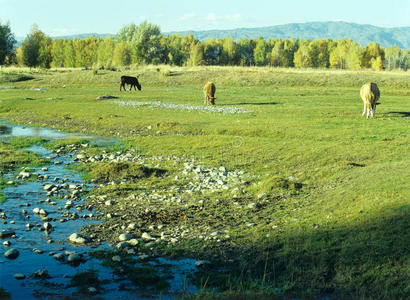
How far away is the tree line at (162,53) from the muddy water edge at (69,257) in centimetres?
7846

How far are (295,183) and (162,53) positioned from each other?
10820cm

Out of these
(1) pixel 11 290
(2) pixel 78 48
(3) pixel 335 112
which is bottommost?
(1) pixel 11 290

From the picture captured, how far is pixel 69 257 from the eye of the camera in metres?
9.32

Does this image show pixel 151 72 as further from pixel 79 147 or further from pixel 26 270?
pixel 26 270

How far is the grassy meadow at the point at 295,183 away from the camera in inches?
335

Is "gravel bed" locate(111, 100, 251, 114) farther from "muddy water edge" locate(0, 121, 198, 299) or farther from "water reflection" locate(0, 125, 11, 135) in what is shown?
"muddy water edge" locate(0, 121, 198, 299)

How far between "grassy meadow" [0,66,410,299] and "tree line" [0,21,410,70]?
203 ft

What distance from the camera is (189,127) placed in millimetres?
27359

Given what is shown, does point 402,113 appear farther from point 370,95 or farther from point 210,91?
point 210,91

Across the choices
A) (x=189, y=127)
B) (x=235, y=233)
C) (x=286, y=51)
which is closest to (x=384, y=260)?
(x=235, y=233)

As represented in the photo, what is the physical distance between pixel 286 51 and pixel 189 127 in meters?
166

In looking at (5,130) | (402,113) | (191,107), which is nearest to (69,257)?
(5,130)

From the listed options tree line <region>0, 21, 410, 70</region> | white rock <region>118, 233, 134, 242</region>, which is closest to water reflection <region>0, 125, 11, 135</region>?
white rock <region>118, 233, 134, 242</region>

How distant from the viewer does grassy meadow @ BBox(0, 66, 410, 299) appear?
8.51 meters
